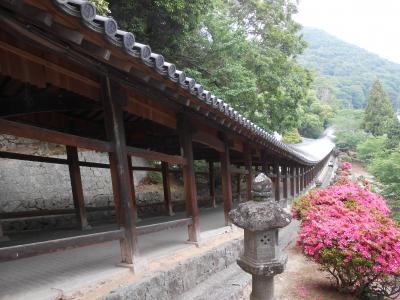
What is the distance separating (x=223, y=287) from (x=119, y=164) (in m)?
3.32

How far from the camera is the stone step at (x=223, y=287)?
6.22 meters

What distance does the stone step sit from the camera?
20.4ft

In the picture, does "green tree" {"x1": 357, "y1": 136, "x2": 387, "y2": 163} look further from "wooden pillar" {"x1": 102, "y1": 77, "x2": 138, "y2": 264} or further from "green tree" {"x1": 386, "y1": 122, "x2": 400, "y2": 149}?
"wooden pillar" {"x1": 102, "y1": 77, "x2": 138, "y2": 264}

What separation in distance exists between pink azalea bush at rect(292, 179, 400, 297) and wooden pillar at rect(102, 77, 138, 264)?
160 inches

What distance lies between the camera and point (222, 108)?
6.46 metres

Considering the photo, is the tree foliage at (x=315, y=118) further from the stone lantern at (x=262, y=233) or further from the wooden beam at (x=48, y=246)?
the wooden beam at (x=48, y=246)

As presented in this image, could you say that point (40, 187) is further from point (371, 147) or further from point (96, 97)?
point (371, 147)

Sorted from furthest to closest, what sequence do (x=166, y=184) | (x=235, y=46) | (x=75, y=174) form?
1. (x=235, y=46)
2. (x=166, y=184)
3. (x=75, y=174)

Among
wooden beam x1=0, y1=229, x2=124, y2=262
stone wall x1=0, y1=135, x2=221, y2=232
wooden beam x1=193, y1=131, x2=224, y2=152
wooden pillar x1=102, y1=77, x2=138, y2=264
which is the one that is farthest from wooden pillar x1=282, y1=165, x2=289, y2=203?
wooden beam x1=0, y1=229, x2=124, y2=262

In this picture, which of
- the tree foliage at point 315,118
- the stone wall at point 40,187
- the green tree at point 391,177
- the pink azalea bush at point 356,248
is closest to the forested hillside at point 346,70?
the tree foliage at point 315,118

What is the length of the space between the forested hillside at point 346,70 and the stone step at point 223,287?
232ft

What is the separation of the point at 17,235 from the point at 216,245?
4.28 m

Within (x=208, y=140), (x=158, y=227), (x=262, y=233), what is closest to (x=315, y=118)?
(x=208, y=140)

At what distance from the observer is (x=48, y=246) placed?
13.4 ft
